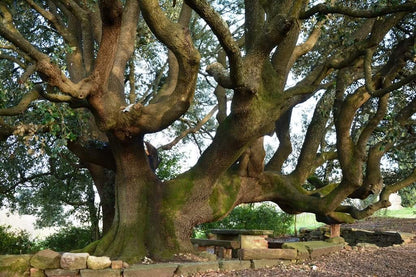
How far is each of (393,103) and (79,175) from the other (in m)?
9.92

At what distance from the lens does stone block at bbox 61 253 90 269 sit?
6.59 meters

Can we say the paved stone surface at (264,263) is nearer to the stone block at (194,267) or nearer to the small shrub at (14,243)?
the stone block at (194,267)

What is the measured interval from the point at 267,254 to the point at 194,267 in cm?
192

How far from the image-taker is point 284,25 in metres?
5.92

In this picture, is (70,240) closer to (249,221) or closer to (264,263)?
(249,221)

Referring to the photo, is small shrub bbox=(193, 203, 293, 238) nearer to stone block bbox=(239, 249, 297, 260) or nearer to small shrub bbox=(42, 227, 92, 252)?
small shrub bbox=(42, 227, 92, 252)

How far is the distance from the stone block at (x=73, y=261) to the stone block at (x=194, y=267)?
4.99 ft

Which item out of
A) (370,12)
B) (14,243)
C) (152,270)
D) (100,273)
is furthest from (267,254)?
(14,243)

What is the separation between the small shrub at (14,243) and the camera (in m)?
11.8

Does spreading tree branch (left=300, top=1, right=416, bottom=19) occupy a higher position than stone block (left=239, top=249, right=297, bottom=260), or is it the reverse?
spreading tree branch (left=300, top=1, right=416, bottom=19)

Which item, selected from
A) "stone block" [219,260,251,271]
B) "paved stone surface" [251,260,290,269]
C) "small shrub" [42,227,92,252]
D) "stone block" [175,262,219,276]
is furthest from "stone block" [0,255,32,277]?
"small shrub" [42,227,92,252]

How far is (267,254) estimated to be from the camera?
8305mm

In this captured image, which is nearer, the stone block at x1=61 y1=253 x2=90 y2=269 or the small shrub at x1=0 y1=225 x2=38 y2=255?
the stone block at x1=61 y1=253 x2=90 y2=269

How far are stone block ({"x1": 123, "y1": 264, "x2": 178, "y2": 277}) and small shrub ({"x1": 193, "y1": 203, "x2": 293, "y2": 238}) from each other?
328 inches
